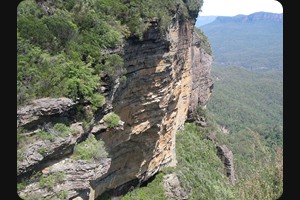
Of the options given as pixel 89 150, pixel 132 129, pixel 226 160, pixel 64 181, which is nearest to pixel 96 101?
A: pixel 89 150

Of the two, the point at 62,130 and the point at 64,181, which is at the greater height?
the point at 62,130

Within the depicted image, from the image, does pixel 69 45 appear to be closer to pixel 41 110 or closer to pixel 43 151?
pixel 41 110

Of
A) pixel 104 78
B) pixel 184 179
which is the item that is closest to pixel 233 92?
pixel 184 179

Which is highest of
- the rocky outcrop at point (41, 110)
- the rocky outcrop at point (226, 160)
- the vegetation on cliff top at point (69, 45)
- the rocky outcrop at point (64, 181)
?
the vegetation on cliff top at point (69, 45)

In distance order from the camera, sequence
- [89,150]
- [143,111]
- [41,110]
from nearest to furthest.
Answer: [41,110], [89,150], [143,111]

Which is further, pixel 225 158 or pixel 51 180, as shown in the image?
pixel 225 158

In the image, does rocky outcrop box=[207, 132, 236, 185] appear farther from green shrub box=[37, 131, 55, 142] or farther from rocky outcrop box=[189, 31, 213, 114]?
green shrub box=[37, 131, 55, 142]

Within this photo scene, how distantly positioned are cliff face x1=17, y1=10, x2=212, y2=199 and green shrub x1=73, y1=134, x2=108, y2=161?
13cm

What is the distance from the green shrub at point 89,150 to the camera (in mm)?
7859

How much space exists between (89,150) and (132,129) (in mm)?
5734

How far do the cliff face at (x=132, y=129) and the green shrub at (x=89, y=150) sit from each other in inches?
5.1

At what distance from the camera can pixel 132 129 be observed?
45.4 ft

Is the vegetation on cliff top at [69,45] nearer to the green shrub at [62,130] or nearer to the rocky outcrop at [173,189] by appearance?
the green shrub at [62,130]

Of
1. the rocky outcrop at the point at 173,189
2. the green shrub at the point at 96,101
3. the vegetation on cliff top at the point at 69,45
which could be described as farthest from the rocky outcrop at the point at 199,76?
the green shrub at the point at 96,101
